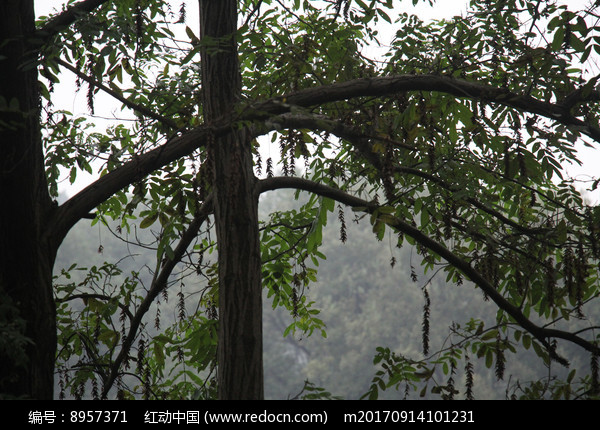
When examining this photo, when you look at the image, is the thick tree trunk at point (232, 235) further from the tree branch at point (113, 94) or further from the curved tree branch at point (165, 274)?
the curved tree branch at point (165, 274)

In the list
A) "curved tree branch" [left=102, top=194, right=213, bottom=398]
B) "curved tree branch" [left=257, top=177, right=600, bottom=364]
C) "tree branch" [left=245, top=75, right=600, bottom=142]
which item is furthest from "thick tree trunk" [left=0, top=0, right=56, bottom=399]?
"tree branch" [left=245, top=75, right=600, bottom=142]

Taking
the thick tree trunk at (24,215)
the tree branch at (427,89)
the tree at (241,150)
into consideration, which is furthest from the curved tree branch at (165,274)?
the tree branch at (427,89)

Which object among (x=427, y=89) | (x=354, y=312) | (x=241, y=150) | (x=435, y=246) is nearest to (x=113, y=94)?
(x=241, y=150)

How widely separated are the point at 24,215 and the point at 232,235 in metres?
1.11

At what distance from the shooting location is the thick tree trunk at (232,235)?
10.9 feet

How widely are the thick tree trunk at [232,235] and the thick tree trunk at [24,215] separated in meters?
0.93

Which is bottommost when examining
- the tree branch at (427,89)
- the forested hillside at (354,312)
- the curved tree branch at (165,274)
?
the curved tree branch at (165,274)

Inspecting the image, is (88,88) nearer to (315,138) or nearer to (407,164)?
(315,138)

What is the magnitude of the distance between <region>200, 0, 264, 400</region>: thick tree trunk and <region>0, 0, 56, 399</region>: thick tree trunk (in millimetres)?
927

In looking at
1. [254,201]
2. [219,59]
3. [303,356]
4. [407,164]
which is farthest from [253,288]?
[303,356]

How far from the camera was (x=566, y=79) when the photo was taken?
3.55m

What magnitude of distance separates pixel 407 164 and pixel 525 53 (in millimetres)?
1434

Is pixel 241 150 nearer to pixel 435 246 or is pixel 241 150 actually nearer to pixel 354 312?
pixel 435 246

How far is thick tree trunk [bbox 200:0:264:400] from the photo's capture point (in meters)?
3.32
